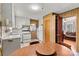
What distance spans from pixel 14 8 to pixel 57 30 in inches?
28.1

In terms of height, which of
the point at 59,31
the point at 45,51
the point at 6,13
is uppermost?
the point at 6,13

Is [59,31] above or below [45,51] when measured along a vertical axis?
above

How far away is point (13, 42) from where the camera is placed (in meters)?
1.38

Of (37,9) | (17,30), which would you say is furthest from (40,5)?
(17,30)

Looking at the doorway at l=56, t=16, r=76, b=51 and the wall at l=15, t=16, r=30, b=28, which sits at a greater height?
the wall at l=15, t=16, r=30, b=28

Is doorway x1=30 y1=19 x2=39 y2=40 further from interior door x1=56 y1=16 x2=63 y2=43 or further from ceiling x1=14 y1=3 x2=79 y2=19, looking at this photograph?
interior door x1=56 y1=16 x2=63 y2=43

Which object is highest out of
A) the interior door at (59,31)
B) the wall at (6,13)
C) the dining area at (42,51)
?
the wall at (6,13)

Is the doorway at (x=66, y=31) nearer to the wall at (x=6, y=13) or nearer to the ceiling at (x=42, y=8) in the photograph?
the ceiling at (x=42, y=8)

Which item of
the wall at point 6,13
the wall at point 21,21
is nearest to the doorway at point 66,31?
the wall at point 21,21

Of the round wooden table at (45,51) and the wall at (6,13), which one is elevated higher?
the wall at (6,13)

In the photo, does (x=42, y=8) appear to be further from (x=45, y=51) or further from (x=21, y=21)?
(x=45, y=51)

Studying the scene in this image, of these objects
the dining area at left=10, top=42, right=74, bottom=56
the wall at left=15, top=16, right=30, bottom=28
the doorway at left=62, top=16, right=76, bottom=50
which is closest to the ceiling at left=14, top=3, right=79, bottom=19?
the wall at left=15, top=16, right=30, bottom=28

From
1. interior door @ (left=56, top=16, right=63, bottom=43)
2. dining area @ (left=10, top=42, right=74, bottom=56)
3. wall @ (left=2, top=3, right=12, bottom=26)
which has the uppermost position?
wall @ (left=2, top=3, right=12, bottom=26)

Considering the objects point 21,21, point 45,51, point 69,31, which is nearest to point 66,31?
point 69,31
